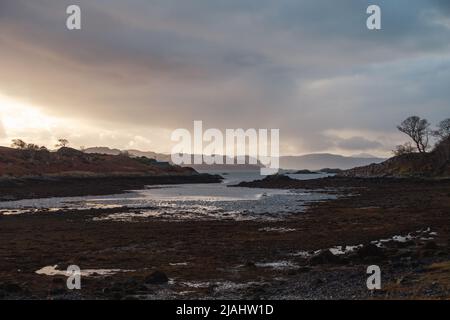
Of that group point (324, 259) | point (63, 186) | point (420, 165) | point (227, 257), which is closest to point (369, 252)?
point (324, 259)

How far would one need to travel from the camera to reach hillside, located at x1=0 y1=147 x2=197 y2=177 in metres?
108

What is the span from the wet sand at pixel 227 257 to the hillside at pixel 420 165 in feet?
235

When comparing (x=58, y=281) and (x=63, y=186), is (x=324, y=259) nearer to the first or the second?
(x=58, y=281)

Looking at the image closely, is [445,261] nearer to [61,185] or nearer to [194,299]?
[194,299]

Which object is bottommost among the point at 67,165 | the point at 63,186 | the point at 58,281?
the point at 58,281

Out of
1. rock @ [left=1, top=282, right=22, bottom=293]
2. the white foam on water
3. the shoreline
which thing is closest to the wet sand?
rock @ [left=1, top=282, right=22, bottom=293]

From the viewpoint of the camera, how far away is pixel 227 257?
978 inches

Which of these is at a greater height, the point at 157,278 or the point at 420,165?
the point at 420,165

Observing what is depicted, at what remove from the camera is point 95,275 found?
20.6m

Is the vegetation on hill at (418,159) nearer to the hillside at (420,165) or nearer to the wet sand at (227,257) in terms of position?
the hillside at (420,165)

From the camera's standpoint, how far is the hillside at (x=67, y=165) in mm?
107875

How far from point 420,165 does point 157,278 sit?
110 m
